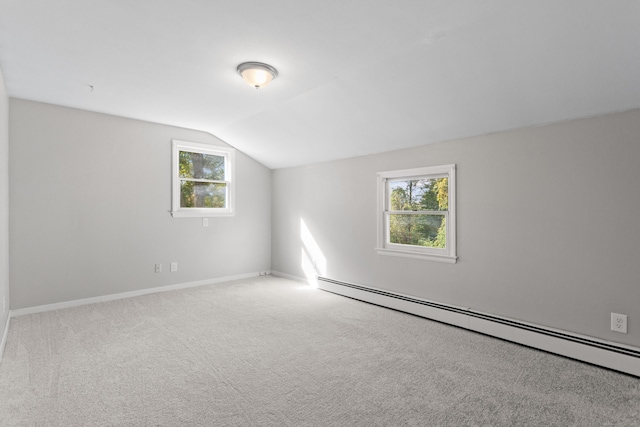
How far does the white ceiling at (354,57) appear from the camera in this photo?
81.6 inches

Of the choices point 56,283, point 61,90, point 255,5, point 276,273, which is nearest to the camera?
point 255,5

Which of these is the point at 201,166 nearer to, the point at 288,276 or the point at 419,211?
the point at 288,276

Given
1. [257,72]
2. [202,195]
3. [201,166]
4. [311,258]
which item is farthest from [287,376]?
[201,166]

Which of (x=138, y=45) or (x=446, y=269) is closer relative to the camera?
(x=138, y=45)

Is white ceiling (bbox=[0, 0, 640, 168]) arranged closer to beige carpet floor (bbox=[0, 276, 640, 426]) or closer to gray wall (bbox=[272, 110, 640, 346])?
gray wall (bbox=[272, 110, 640, 346])

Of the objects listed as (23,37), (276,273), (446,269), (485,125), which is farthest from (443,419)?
(276,273)

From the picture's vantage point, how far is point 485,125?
126 inches

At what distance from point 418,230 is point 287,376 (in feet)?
7.92

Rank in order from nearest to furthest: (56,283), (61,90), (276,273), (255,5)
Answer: (255,5) → (61,90) → (56,283) → (276,273)

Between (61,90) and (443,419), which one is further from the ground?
(61,90)

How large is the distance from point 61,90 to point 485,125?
14.7 feet

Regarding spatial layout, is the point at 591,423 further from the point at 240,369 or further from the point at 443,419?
the point at 240,369

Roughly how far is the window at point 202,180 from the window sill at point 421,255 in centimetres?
279

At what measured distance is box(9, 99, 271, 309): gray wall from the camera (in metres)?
3.83
